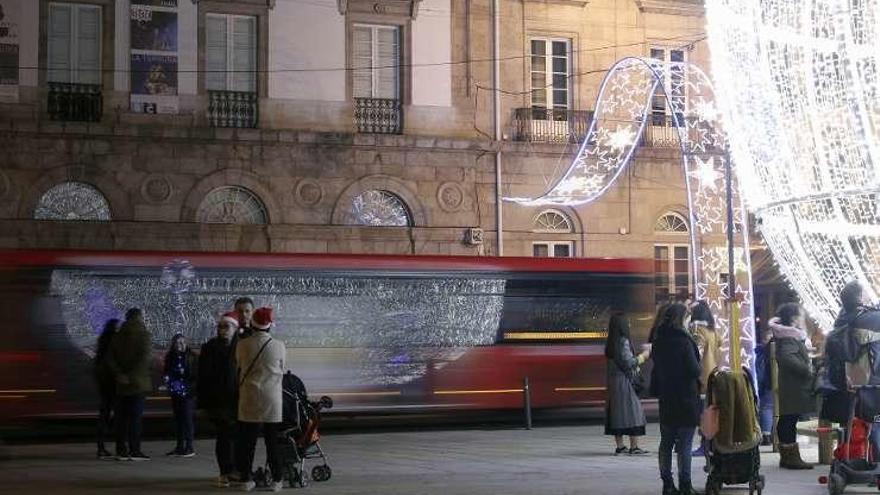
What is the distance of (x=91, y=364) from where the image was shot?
19.5 meters

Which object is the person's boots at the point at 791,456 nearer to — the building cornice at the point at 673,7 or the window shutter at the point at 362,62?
the window shutter at the point at 362,62

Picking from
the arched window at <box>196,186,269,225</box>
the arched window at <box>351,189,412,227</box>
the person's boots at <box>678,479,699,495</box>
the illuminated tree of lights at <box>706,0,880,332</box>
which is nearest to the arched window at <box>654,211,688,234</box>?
the arched window at <box>351,189,412,227</box>

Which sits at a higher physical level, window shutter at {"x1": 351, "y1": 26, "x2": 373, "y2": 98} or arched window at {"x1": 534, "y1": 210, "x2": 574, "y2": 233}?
window shutter at {"x1": 351, "y1": 26, "x2": 373, "y2": 98}

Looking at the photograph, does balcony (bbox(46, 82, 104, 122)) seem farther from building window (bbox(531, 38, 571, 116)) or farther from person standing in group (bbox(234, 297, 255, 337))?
person standing in group (bbox(234, 297, 255, 337))

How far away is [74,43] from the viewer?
2562 centimetres

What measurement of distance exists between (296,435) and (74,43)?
14920mm

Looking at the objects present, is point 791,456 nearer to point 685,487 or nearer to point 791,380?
point 791,380

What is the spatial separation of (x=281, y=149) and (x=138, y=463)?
40.1 ft

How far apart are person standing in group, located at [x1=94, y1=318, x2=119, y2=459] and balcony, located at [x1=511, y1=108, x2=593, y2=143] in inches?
530

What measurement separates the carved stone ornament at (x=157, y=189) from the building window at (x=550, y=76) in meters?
7.27

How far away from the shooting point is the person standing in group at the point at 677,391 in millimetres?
11156

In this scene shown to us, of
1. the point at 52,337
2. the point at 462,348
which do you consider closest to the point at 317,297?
the point at 462,348

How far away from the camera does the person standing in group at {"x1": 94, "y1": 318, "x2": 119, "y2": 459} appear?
1584 centimetres

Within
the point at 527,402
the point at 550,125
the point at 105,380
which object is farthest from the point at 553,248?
the point at 105,380
